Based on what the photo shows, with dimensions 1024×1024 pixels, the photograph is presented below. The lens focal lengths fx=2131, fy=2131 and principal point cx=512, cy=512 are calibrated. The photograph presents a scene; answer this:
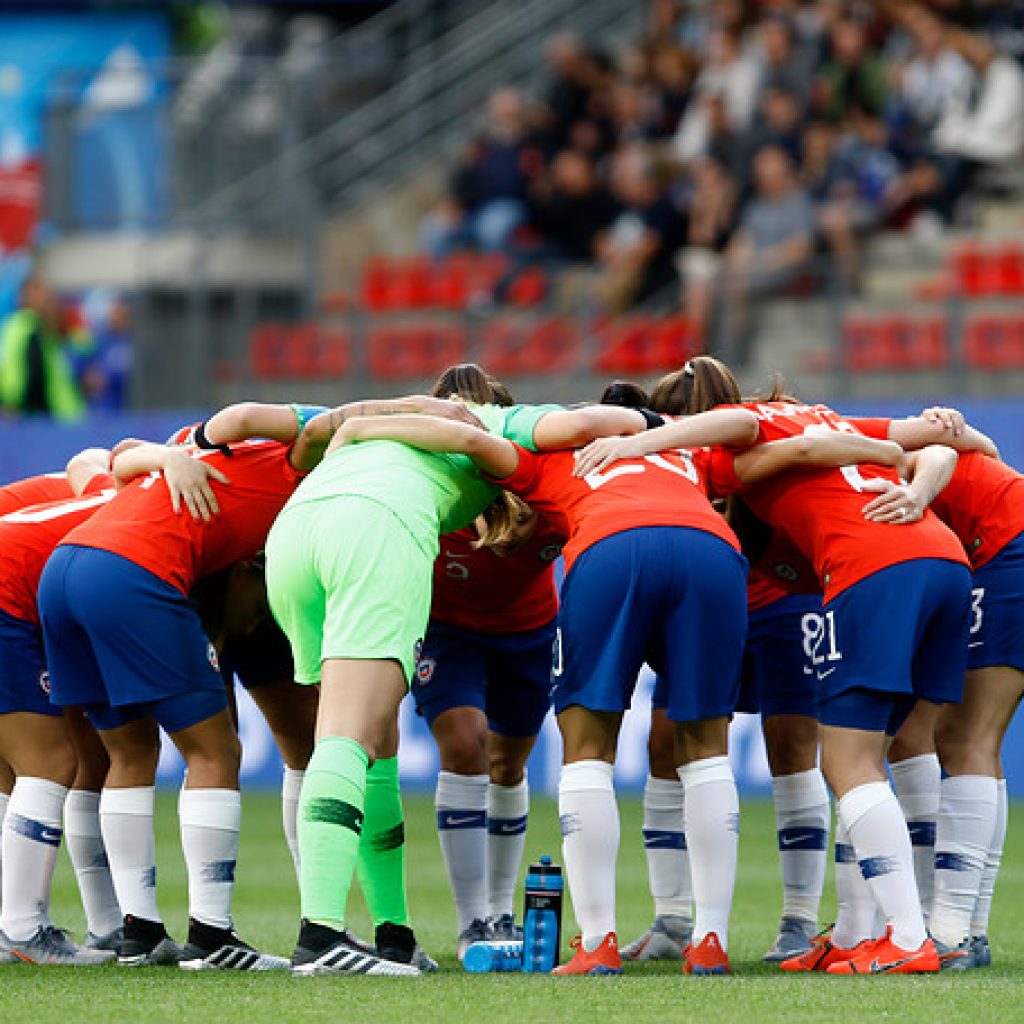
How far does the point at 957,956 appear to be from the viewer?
6914 millimetres

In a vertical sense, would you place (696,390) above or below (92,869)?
above

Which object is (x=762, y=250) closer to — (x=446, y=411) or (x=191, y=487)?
(x=446, y=411)

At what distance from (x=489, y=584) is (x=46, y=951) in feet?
6.71

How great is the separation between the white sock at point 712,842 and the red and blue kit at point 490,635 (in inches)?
52.1

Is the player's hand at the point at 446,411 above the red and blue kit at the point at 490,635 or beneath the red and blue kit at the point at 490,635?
above

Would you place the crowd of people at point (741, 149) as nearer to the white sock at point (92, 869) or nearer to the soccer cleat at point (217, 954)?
the white sock at point (92, 869)

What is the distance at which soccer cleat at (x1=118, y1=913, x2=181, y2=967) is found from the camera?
702 centimetres

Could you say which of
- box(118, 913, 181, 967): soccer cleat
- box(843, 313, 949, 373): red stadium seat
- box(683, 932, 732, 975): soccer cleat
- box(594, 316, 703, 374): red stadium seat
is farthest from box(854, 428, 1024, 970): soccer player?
box(594, 316, 703, 374): red stadium seat

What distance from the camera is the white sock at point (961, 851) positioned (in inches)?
279

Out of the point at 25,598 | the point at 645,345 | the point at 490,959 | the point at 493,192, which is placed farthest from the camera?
the point at 493,192

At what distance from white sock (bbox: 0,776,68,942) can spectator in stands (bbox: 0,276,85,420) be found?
10.4 metres

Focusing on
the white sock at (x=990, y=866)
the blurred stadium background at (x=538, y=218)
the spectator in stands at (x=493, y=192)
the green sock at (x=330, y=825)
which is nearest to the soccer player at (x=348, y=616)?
the green sock at (x=330, y=825)

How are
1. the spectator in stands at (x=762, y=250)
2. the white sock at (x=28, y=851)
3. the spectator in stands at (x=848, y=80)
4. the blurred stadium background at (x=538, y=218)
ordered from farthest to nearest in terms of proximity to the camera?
the spectator in stands at (x=848, y=80) < the spectator in stands at (x=762, y=250) < the blurred stadium background at (x=538, y=218) < the white sock at (x=28, y=851)

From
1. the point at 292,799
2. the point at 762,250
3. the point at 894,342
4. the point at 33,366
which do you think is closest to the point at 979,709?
the point at 292,799
